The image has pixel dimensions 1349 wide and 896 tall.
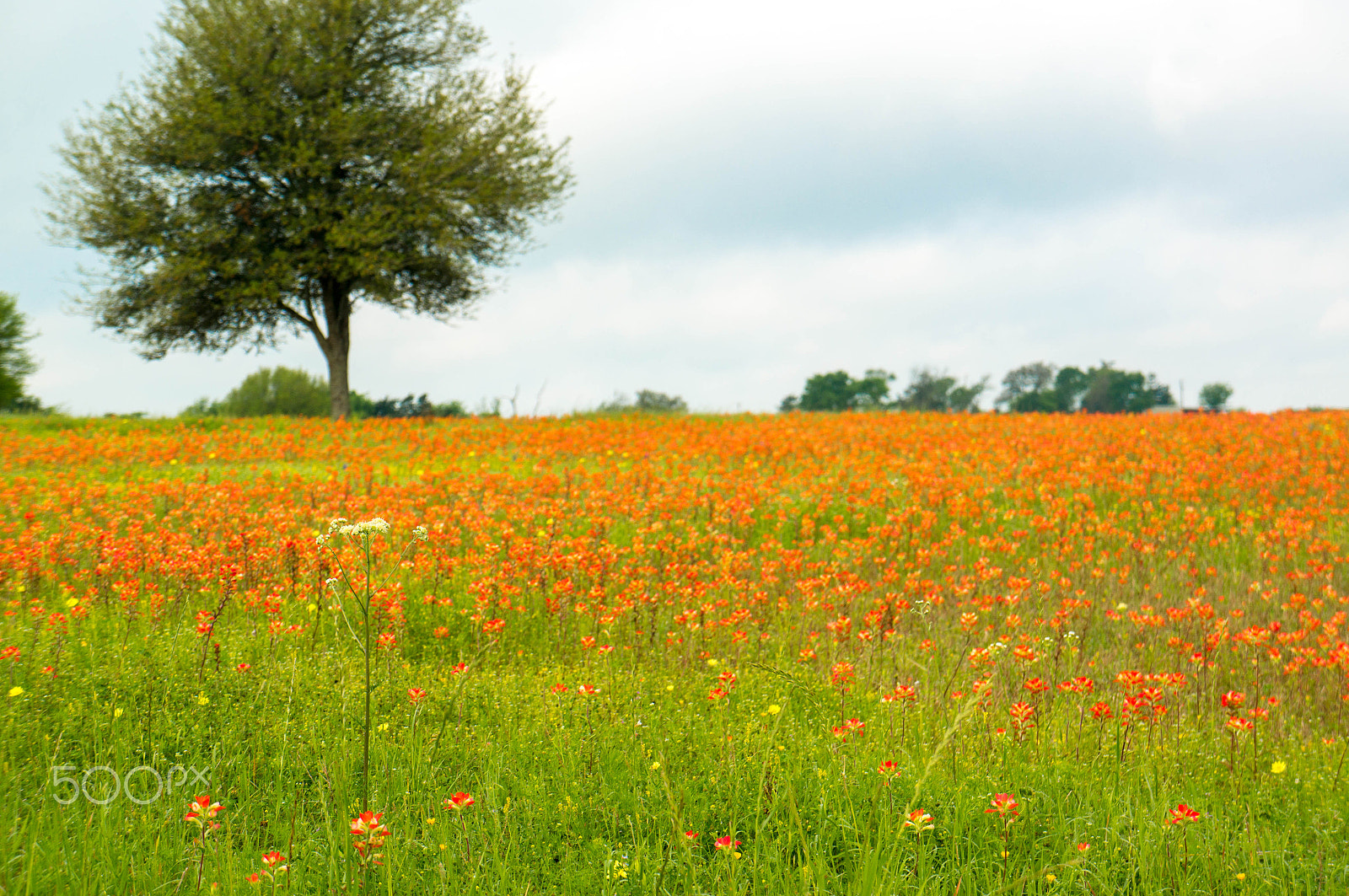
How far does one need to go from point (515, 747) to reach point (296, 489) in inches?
309

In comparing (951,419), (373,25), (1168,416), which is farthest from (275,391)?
(1168,416)

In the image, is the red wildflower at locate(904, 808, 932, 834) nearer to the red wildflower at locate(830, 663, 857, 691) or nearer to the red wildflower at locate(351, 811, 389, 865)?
the red wildflower at locate(830, 663, 857, 691)

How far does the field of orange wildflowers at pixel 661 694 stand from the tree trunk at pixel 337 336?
16.0 meters

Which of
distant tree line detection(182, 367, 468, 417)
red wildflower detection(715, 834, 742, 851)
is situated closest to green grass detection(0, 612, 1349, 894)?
red wildflower detection(715, 834, 742, 851)

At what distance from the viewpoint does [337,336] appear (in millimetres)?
27234

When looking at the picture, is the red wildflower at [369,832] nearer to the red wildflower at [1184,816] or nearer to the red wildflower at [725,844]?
the red wildflower at [725,844]

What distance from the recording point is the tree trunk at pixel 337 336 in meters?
26.9

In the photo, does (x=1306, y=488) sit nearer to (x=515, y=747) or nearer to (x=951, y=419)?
(x=951, y=419)

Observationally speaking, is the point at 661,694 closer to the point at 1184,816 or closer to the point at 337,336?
the point at 1184,816

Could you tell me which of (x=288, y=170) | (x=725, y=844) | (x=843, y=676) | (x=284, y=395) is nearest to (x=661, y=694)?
(x=843, y=676)

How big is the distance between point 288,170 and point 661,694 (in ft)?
80.4

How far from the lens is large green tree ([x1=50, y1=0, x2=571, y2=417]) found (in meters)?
24.3

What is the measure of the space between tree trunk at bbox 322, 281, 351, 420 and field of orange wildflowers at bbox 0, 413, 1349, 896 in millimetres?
16036

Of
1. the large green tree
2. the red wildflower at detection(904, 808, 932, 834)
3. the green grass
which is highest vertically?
the large green tree
